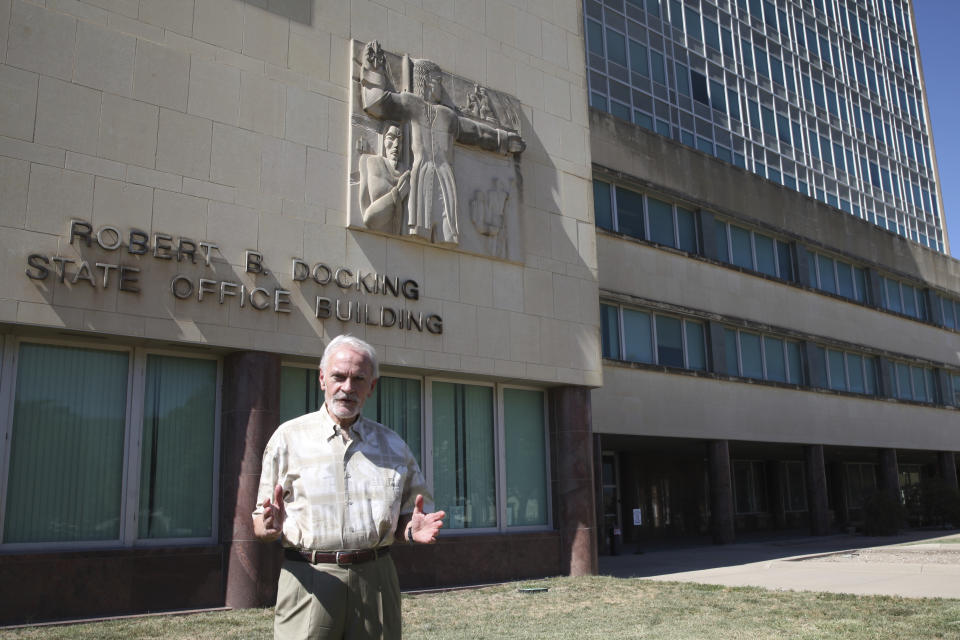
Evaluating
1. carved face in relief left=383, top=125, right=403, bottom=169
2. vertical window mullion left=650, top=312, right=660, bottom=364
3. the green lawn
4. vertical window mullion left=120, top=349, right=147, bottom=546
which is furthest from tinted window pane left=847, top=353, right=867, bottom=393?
vertical window mullion left=120, top=349, right=147, bottom=546

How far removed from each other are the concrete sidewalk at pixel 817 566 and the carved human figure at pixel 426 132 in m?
7.02

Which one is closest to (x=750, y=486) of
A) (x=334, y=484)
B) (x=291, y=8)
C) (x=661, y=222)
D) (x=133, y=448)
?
(x=661, y=222)

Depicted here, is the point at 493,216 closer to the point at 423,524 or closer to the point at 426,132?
the point at 426,132

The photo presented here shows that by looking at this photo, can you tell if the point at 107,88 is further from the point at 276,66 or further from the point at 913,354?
the point at 913,354

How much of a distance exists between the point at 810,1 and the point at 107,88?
46990 millimetres

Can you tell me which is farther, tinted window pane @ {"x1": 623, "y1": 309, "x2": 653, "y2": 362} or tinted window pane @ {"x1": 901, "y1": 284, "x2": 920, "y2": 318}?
tinted window pane @ {"x1": 901, "y1": 284, "x2": 920, "y2": 318}

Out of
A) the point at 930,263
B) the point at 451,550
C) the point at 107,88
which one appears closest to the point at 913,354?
the point at 930,263

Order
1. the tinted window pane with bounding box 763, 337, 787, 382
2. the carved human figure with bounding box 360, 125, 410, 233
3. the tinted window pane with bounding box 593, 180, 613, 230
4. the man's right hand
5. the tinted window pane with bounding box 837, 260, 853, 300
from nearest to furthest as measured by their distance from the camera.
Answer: the man's right hand
the carved human figure with bounding box 360, 125, 410, 233
the tinted window pane with bounding box 593, 180, 613, 230
the tinted window pane with bounding box 763, 337, 787, 382
the tinted window pane with bounding box 837, 260, 853, 300

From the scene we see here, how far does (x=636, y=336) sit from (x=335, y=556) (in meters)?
19.8

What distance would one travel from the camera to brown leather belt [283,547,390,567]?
167 inches

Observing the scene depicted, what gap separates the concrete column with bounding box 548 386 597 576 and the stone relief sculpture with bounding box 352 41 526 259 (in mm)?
2836

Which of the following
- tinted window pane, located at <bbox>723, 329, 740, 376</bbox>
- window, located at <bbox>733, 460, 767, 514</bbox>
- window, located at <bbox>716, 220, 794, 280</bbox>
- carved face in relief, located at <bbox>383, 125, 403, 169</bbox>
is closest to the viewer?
carved face in relief, located at <bbox>383, 125, 403, 169</bbox>

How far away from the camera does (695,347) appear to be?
82.6 feet

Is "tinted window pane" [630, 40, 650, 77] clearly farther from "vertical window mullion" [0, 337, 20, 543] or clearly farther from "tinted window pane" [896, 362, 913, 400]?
"vertical window mullion" [0, 337, 20, 543]
